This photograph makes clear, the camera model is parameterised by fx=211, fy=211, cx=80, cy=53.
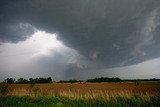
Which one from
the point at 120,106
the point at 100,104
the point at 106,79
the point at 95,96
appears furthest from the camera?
the point at 106,79

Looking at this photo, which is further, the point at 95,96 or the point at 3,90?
the point at 3,90

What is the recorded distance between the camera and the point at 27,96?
2861cm

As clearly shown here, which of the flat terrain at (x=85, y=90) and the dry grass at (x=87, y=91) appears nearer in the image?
the dry grass at (x=87, y=91)

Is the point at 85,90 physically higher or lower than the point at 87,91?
higher

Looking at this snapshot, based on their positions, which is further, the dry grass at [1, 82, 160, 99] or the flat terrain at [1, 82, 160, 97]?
the flat terrain at [1, 82, 160, 97]

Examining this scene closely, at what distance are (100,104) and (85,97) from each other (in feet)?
11.2

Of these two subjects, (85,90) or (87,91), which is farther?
(85,90)

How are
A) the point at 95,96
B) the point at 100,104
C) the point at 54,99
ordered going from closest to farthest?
the point at 100,104 < the point at 95,96 < the point at 54,99

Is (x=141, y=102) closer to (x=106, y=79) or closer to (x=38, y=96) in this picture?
(x=38, y=96)

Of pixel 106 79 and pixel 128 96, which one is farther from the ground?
pixel 106 79

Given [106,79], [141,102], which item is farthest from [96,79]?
[141,102]

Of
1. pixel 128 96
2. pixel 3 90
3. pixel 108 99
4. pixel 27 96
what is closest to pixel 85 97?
pixel 108 99

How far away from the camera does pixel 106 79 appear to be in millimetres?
147125

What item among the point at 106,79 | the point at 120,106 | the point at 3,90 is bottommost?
the point at 120,106
